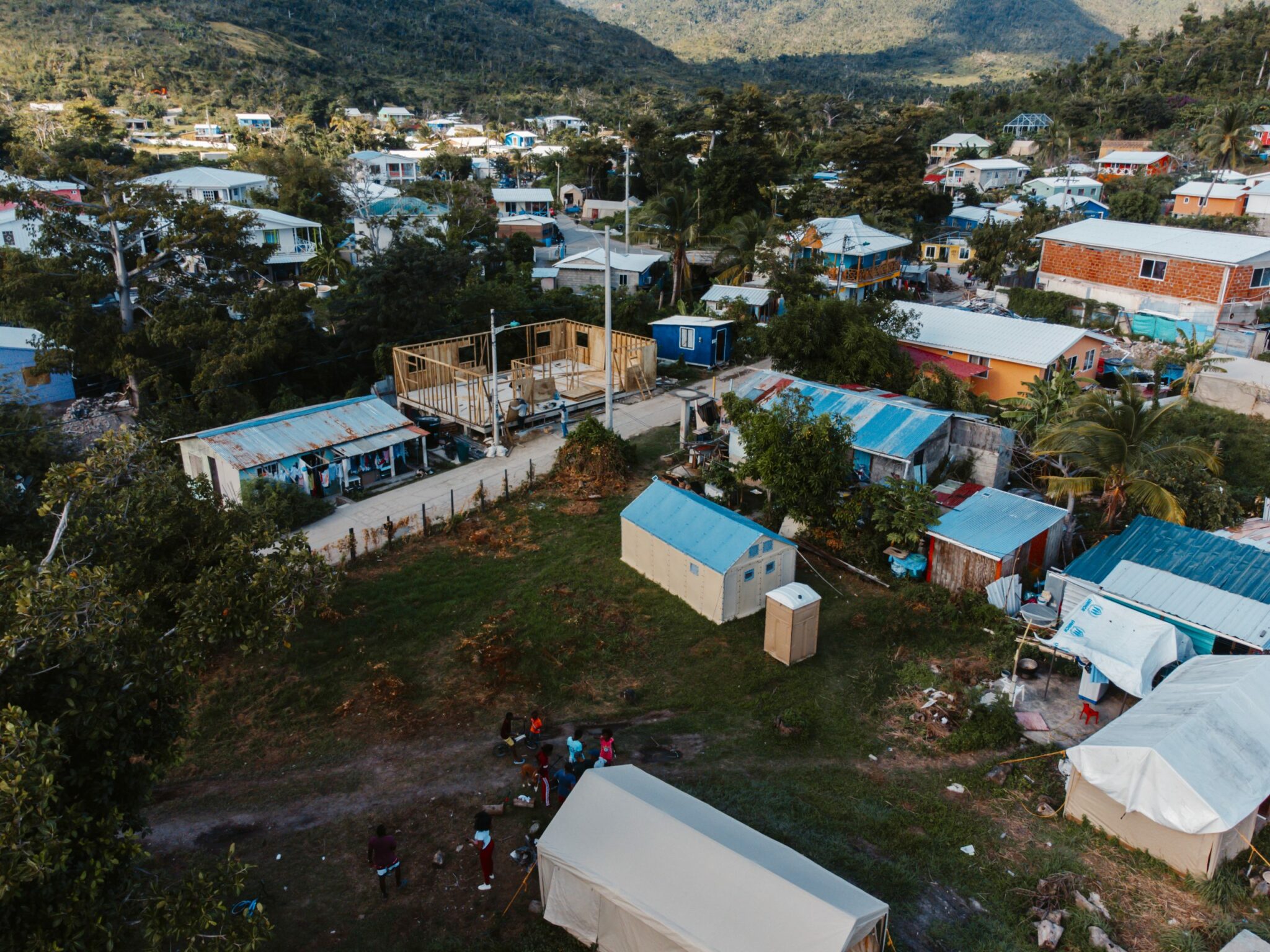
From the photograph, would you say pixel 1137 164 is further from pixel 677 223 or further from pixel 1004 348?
pixel 1004 348

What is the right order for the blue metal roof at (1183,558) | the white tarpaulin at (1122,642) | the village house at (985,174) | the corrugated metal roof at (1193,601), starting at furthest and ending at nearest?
the village house at (985,174), the blue metal roof at (1183,558), the corrugated metal roof at (1193,601), the white tarpaulin at (1122,642)

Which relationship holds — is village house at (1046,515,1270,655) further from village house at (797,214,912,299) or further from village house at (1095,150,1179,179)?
village house at (1095,150,1179,179)

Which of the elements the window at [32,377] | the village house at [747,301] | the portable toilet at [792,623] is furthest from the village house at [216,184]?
the portable toilet at [792,623]

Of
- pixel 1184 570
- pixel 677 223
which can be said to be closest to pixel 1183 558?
pixel 1184 570

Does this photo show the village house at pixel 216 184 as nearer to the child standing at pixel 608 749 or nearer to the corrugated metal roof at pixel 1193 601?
the child standing at pixel 608 749

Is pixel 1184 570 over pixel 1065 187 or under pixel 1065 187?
under

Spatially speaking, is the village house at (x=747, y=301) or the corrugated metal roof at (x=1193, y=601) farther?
the village house at (x=747, y=301)
